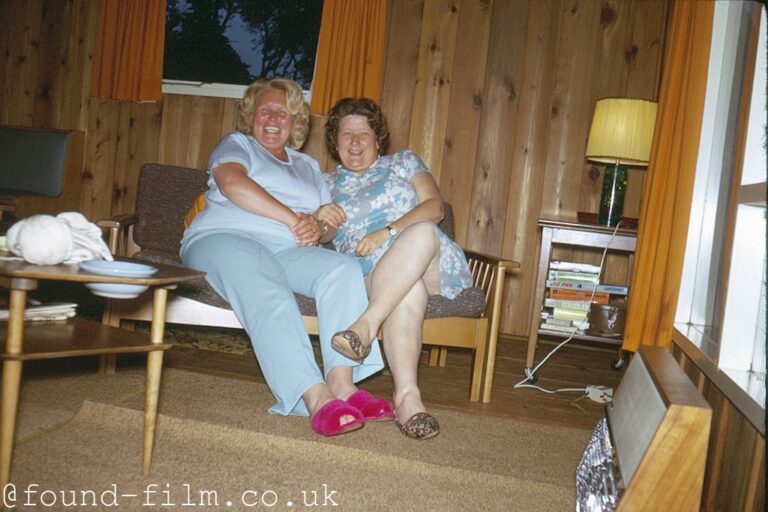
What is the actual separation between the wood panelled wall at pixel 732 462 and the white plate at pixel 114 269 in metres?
1.19

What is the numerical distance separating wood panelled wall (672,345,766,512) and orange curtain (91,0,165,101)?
3.06 meters

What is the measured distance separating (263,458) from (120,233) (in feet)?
3.95

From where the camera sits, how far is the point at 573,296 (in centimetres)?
287

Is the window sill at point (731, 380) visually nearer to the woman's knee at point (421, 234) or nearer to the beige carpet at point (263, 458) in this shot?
the beige carpet at point (263, 458)

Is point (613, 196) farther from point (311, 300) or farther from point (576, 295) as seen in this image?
point (311, 300)

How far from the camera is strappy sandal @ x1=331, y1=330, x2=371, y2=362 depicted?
5.75 ft

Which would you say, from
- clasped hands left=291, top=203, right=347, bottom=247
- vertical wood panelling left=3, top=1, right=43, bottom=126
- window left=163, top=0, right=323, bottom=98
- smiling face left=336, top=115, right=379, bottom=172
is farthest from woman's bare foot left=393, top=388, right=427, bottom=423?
vertical wood panelling left=3, top=1, right=43, bottom=126

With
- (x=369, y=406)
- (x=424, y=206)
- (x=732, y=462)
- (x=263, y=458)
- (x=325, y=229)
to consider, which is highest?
(x=424, y=206)

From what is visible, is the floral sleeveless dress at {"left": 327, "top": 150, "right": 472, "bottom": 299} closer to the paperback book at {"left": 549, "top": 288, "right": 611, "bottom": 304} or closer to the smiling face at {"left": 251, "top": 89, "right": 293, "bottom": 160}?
the smiling face at {"left": 251, "top": 89, "right": 293, "bottom": 160}

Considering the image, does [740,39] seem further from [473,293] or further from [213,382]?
[213,382]

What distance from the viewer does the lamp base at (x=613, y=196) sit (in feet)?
9.62

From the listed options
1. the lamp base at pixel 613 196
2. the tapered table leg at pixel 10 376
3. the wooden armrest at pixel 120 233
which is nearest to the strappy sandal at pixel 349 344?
the tapered table leg at pixel 10 376

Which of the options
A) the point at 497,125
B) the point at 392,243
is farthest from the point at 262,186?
the point at 497,125

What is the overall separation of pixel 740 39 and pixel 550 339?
6.52ft
